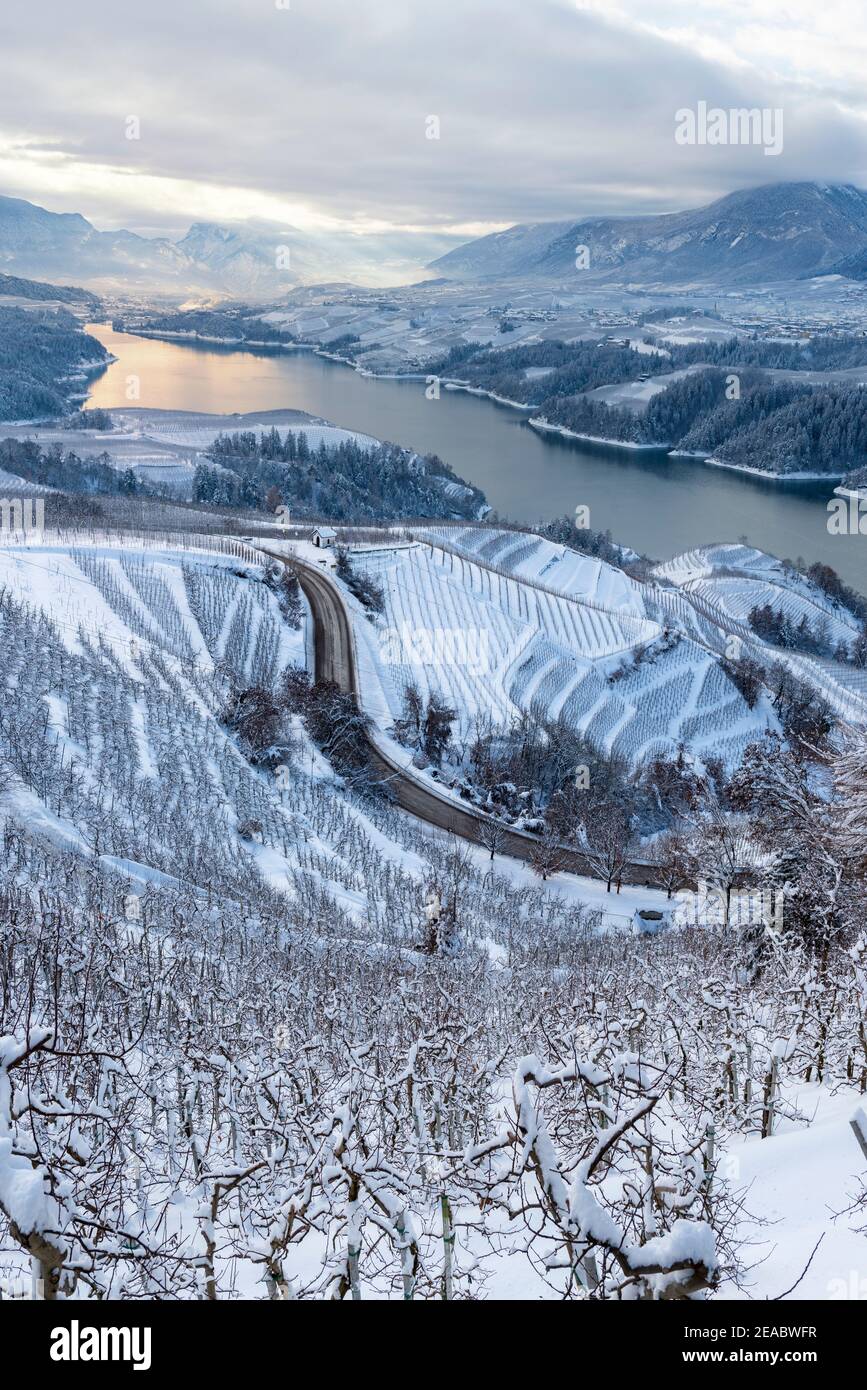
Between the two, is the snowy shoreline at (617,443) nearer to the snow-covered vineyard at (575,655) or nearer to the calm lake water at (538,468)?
the calm lake water at (538,468)

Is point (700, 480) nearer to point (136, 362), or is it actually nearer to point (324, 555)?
point (324, 555)

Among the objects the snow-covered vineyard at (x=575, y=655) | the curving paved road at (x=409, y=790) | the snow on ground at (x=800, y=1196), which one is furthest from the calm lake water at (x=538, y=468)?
the snow on ground at (x=800, y=1196)

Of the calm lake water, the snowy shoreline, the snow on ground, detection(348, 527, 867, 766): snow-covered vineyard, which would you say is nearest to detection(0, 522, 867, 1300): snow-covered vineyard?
the snow on ground

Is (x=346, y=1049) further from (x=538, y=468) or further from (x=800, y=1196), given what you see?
(x=538, y=468)

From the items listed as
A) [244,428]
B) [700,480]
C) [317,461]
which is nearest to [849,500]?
[700,480]

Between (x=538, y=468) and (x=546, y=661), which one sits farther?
(x=538, y=468)

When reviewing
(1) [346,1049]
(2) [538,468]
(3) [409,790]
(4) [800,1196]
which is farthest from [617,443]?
(4) [800,1196]
